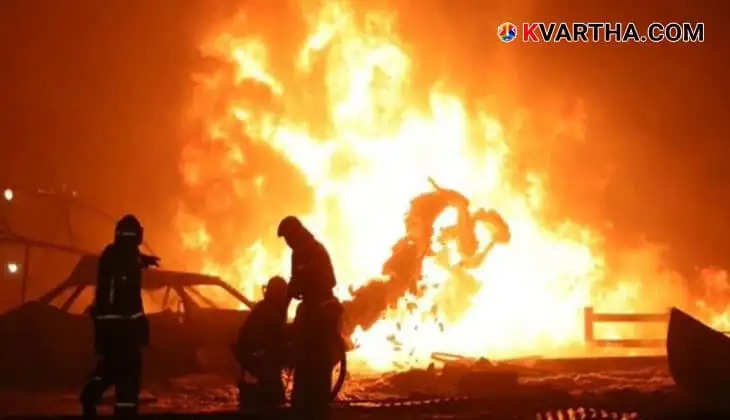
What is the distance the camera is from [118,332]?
7.21 m

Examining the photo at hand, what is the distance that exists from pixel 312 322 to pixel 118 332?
1.75 meters

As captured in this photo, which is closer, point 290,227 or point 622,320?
point 290,227

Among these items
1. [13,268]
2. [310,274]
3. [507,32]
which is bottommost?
[310,274]

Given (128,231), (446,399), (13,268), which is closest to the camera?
(128,231)

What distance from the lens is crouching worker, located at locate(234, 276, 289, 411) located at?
8664 mm

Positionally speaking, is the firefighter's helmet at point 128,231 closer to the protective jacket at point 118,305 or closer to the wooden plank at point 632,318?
the protective jacket at point 118,305

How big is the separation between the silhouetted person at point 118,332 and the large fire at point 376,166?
1052cm

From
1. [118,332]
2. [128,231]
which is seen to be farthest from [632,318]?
[118,332]

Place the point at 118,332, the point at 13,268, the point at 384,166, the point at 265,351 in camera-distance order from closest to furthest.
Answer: the point at 118,332 < the point at 265,351 < the point at 384,166 < the point at 13,268

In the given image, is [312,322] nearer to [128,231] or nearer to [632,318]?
Answer: [128,231]

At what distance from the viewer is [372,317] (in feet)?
45.1

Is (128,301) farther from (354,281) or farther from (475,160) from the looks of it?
(475,160)

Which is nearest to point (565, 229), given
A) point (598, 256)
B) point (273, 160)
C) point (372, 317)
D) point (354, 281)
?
point (598, 256)

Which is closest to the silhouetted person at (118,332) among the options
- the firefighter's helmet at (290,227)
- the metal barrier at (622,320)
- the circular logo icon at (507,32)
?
the firefighter's helmet at (290,227)
